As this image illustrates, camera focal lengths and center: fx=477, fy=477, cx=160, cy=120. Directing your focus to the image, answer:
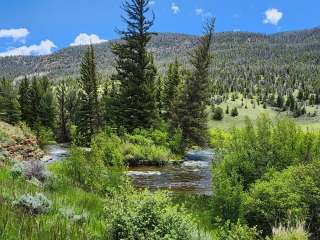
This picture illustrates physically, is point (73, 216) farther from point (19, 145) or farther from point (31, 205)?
point (19, 145)

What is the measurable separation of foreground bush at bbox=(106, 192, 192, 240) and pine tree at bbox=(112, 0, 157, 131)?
33932mm

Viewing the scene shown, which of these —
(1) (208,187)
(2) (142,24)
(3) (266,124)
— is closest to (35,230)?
(3) (266,124)

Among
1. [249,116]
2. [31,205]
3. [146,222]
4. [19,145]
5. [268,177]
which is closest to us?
[146,222]

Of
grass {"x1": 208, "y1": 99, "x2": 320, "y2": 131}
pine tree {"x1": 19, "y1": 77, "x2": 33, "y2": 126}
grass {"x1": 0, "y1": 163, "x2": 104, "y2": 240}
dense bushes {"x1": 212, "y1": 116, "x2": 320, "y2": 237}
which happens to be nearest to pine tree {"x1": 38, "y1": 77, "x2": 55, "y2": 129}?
pine tree {"x1": 19, "y1": 77, "x2": 33, "y2": 126}

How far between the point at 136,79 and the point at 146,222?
35981 millimetres

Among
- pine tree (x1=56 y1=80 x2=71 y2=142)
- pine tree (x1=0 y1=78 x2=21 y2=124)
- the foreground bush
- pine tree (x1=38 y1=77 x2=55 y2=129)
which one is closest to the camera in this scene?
the foreground bush

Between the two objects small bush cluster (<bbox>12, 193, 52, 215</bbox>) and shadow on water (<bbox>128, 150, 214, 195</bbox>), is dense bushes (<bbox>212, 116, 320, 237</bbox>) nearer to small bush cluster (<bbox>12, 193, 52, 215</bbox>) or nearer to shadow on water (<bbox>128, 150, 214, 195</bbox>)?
shadow on water (<bbox>128, 150, 214, 195</bbox>)

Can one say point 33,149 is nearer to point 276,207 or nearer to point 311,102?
point 276,207

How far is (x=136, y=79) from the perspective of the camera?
43281mm

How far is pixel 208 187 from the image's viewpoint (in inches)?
835

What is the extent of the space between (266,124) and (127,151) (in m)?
16.4

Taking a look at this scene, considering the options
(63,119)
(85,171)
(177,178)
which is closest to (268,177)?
(85,171)

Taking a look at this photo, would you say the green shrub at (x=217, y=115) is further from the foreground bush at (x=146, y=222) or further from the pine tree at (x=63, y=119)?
the foreground bush at (x=146, y=222)

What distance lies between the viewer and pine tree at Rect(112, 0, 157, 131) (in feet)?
140
